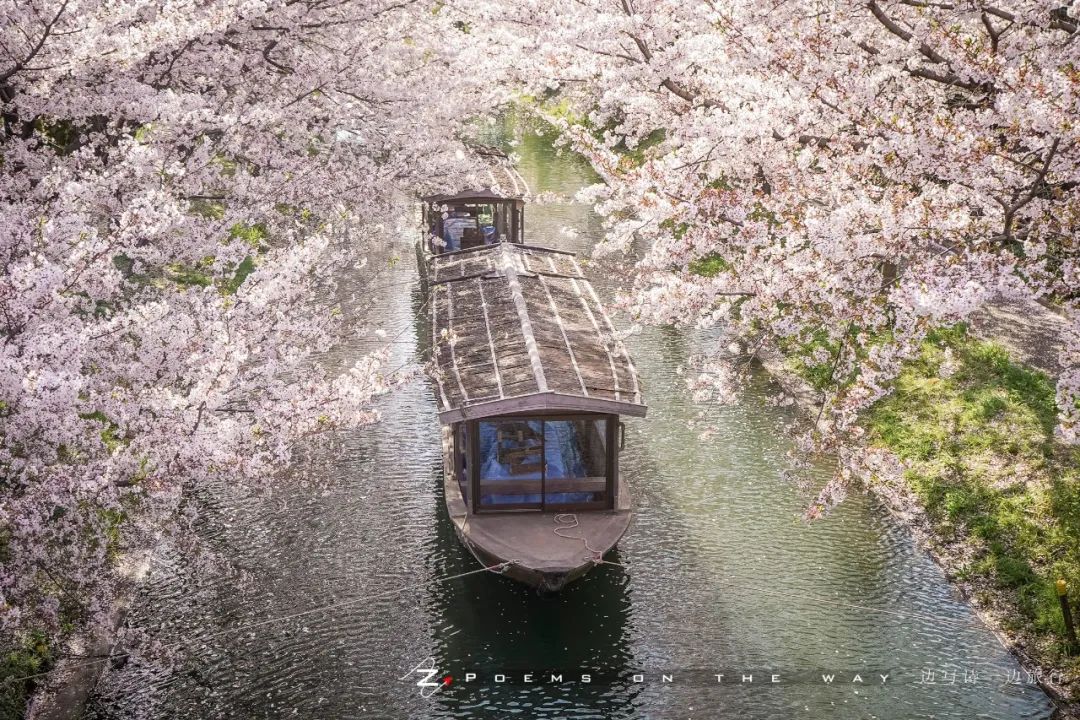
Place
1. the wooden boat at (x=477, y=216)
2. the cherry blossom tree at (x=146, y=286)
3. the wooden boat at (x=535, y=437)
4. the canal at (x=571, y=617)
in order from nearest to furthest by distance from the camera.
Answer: the cherry blossom tree at (x=146, y=286) < the canal at (x=571, y=617) < the wooden boat at (x=535, y=437) < the wooden boat at (x=477, y=216)

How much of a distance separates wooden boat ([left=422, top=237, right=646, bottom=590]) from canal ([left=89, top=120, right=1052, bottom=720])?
0.94 m

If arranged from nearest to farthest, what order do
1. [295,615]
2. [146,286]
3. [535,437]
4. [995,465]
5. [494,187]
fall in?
1. [146,286]
2. [295,615]
3. [535,437]
4. [995,465]
5. [494,187]

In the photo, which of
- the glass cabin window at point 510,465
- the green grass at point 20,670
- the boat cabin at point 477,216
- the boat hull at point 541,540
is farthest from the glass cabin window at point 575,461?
the boat cabin at point 477,216

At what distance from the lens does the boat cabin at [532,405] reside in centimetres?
1326

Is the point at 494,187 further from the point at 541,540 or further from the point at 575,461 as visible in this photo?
the point at 541,540

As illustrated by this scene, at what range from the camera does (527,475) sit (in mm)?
14016

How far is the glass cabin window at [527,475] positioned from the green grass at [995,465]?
508cm

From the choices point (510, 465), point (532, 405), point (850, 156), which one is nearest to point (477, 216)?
point (510, 465)

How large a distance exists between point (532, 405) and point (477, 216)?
566 inches

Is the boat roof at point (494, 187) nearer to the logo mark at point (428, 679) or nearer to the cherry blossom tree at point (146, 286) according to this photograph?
the cherry blossom tree at point (146, 286)

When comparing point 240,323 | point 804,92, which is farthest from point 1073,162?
point 240,323

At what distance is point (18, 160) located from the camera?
42.3 feet

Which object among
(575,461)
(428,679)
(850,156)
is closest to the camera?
(850,156)

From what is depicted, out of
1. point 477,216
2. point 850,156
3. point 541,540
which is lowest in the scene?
point 541,540
